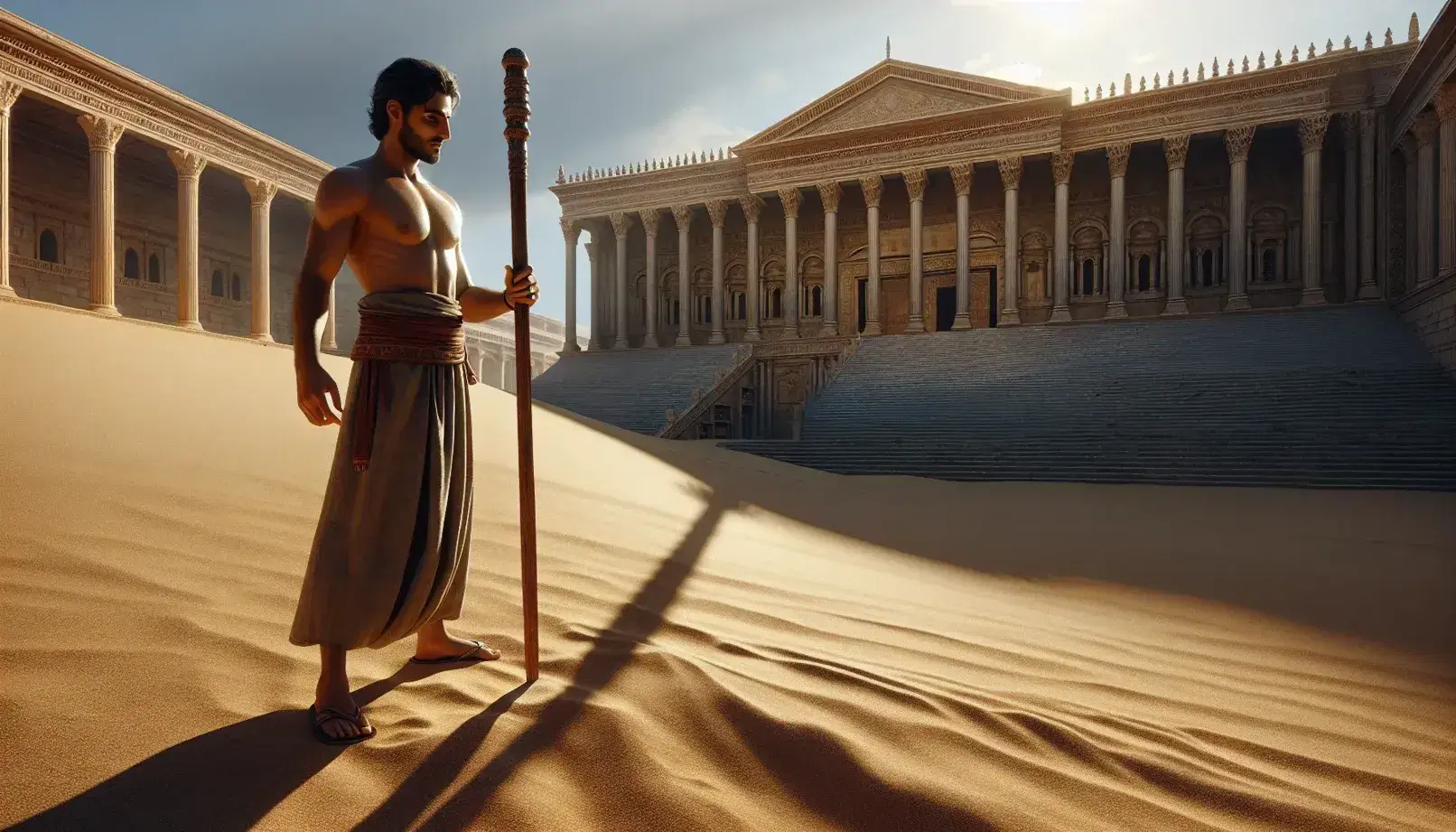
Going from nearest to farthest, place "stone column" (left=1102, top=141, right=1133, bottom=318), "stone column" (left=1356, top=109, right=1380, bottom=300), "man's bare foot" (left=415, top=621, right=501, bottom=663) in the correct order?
"man's bare foot" (left=415, top=621, right=501, bottom=663)
"stone column" (left=1356, top=109, right=1380, bottom=300)
"stone column" (left=1102, top=141, right=1133, bottom=318)

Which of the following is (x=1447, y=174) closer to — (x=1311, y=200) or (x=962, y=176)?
(x=1311, y=200)

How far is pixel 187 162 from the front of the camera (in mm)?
20781

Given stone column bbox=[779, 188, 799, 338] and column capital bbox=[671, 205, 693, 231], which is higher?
column capital bbox=[671, 205, 693, 231]

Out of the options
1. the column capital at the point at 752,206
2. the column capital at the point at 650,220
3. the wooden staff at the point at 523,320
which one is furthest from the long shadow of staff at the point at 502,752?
the column capital at the point at 650,220

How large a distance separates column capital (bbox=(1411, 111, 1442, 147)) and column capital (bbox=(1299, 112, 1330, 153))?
120 inches

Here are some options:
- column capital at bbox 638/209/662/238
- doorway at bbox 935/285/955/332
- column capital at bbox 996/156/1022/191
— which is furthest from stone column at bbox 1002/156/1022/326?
column capital at bbox 638/209/662/238

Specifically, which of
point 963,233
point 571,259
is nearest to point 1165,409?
point 963,233

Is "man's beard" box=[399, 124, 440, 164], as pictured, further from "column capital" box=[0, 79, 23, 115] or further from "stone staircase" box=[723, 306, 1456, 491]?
"column capital" box=[0, 79, 23, 115]

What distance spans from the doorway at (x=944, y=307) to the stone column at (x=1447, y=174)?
13.5 meters

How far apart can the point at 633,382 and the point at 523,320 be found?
2041cm

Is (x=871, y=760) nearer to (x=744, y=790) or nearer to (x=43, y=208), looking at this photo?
(x=744, y=790)

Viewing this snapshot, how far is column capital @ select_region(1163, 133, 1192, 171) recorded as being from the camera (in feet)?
71.3

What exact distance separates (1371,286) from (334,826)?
2568cm

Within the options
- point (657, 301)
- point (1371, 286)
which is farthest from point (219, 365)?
point (1371, 286)
